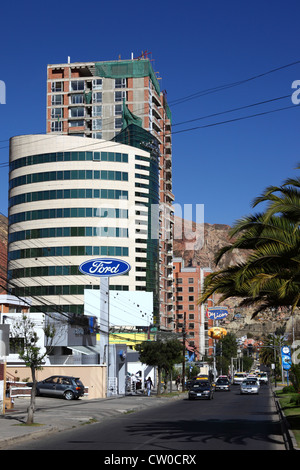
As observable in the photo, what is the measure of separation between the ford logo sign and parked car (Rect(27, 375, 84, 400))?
53.7 feet

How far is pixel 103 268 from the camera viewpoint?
204 feet

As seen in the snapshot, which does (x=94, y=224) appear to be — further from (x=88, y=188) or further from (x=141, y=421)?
(x=141, y=421)

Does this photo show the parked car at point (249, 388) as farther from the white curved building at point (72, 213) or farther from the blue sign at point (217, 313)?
the blue sign at point (217, 313)

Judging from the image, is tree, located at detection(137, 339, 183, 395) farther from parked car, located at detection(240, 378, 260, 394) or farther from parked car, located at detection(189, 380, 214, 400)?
parked car, located at detection(240, 378, 260, 394)

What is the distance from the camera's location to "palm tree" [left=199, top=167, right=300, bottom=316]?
18.5m

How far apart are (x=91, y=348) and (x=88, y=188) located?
50.7 m

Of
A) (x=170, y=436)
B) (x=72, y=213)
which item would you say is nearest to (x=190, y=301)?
(x=72, y=213)

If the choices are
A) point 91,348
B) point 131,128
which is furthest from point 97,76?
point 91,348

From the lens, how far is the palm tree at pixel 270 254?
18.5 metres

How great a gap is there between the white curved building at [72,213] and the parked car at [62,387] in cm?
6758

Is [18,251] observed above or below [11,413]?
above

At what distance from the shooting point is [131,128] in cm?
12688

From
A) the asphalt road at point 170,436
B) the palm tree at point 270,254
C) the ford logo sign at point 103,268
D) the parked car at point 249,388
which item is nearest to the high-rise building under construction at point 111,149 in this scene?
the ford logo sign at point 103,268

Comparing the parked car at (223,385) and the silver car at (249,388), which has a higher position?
the silver car at (249,388)
